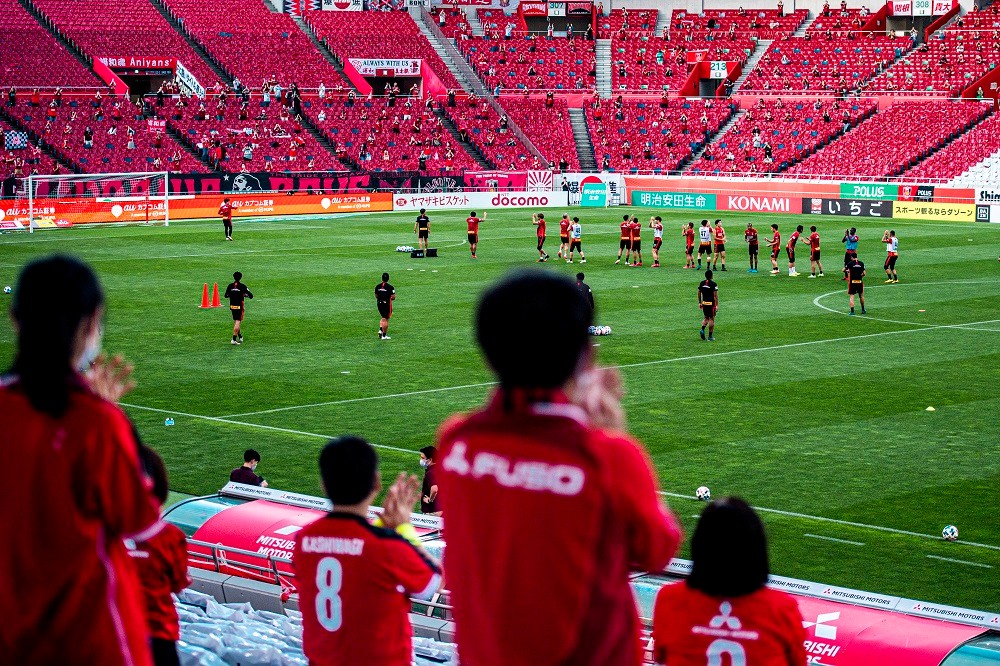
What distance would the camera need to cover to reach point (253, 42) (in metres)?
82.4

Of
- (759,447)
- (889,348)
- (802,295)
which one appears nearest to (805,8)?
(802,295)

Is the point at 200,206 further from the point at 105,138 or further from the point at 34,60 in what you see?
the point at 34,60

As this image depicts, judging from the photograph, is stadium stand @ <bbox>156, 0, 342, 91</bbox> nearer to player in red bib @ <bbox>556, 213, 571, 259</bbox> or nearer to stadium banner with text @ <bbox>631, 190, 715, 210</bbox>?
stadium banner with text @ <bbox>631, 190, 715, 210</bbox>

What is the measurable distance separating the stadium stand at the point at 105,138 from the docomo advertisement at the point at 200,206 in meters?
5.92

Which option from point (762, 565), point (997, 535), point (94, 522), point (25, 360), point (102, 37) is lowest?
point (997, 535)

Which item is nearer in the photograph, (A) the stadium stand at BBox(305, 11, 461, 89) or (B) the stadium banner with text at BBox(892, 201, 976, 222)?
(B) the stadium banner with text at BBox(892, 201, 976, 222)

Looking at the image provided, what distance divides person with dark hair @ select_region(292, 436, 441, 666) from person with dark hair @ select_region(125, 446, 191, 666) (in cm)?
96

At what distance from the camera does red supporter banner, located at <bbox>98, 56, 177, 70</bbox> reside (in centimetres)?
7625

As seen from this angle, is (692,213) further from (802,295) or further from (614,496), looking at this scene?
(614,496)

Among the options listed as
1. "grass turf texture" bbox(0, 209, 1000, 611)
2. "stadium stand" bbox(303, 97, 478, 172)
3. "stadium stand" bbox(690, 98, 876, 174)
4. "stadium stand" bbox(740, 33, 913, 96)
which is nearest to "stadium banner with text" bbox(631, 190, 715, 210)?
"stadium stand" bbox(690, 98, 876, 174)

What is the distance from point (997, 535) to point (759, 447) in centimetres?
442

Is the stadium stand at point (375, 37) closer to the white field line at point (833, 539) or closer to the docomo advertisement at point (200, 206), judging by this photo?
the docomo advertisement at point (200, 206)

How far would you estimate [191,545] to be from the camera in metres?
10.4

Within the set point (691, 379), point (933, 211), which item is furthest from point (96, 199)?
point (691, 379)
